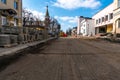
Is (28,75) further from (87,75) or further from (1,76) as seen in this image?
(87,75)

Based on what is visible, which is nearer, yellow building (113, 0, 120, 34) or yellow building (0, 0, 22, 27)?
yellow building (0, 0, 22, 27)

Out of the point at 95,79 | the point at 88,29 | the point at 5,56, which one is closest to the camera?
the point at 95,79

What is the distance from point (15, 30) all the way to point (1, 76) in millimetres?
11889

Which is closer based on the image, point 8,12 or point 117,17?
point 8,12

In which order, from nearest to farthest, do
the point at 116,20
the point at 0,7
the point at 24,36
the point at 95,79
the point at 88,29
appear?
the point at 95,79
the point at 24,36
the point at 0,7
the point at 116,20
the point at 88,29

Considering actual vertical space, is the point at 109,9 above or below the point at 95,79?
above

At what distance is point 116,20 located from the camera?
163 feet

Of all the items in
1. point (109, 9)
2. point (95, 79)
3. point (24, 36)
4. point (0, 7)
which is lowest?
point (95, 79)

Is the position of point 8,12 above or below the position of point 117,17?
below

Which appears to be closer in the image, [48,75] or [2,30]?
[48,75]

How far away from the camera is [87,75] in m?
5.86

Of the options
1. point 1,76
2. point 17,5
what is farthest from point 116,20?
point 1,76

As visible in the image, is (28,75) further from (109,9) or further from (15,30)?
(109,9)

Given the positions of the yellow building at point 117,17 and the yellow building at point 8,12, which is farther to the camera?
the yellow building at point 117,17
